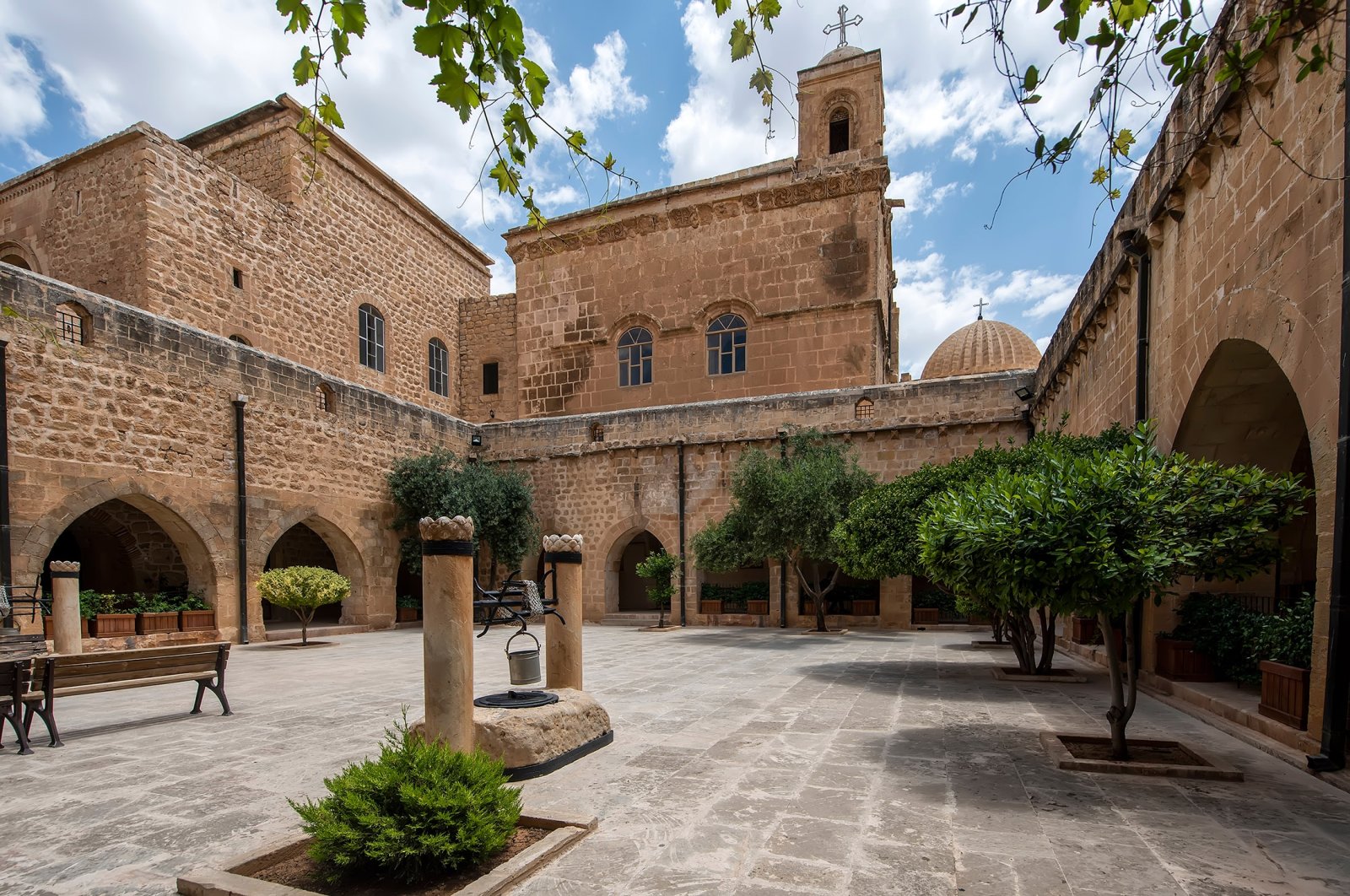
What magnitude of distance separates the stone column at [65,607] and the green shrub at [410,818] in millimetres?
8297

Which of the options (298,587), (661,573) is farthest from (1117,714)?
(661,573)

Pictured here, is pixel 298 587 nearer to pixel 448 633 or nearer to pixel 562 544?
pixel 562 544

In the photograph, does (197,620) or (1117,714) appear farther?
(197,620)

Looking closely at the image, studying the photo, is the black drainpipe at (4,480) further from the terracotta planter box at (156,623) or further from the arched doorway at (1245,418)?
the arched doorway at (1245,418)

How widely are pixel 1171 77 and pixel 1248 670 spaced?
510cm

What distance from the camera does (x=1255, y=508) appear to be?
4398 millimetres

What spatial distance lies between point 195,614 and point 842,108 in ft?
58.6

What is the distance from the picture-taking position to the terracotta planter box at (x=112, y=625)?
1023 centimetres

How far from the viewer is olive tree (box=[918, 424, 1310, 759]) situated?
4211mm

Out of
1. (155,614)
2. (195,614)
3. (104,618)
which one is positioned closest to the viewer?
(104,618)

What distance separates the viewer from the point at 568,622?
5305mm

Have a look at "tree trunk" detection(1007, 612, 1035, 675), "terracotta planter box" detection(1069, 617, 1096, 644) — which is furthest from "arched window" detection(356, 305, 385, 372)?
"terracotta planter box" detection(1069, 617, 1096, 644)

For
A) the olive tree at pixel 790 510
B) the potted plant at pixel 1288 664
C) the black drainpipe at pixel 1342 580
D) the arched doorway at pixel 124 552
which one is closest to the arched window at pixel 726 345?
the olive tree at pixel 790 510

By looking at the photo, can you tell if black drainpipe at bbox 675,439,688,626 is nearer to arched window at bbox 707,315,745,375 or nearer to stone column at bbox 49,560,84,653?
arched window at bbox 707,315,745,375
